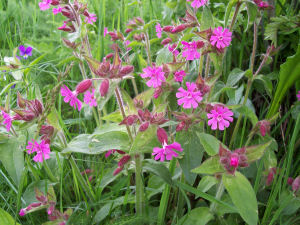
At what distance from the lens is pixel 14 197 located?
3.93 feet

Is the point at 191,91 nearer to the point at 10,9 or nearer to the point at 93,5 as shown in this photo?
the point at 93,5

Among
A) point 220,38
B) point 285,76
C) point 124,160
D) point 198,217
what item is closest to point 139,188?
point 124,160

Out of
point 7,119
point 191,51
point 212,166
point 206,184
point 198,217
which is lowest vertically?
point 198,217

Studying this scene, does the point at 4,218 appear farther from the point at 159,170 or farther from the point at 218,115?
the point at 218,115

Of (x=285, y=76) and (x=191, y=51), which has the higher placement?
(x=191, y=51)

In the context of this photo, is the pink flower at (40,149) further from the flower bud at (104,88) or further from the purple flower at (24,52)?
the purple flower at (24,52)

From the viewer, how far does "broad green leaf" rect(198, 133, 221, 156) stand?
41.4 inches

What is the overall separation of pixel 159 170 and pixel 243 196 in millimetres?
301

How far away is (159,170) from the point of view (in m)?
1.09

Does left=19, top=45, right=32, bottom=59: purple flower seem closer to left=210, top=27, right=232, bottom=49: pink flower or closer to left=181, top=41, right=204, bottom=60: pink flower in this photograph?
left=181, top=41, right=204, bottom=60: pink flower

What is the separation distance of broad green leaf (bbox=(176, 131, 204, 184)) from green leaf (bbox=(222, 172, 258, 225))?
121 millimetres

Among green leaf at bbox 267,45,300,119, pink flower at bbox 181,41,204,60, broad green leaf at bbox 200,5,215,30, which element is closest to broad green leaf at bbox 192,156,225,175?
pink flower at bbox 181,41,204,60

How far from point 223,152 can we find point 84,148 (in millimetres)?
510

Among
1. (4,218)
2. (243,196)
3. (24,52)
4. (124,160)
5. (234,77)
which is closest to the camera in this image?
(243,196)
